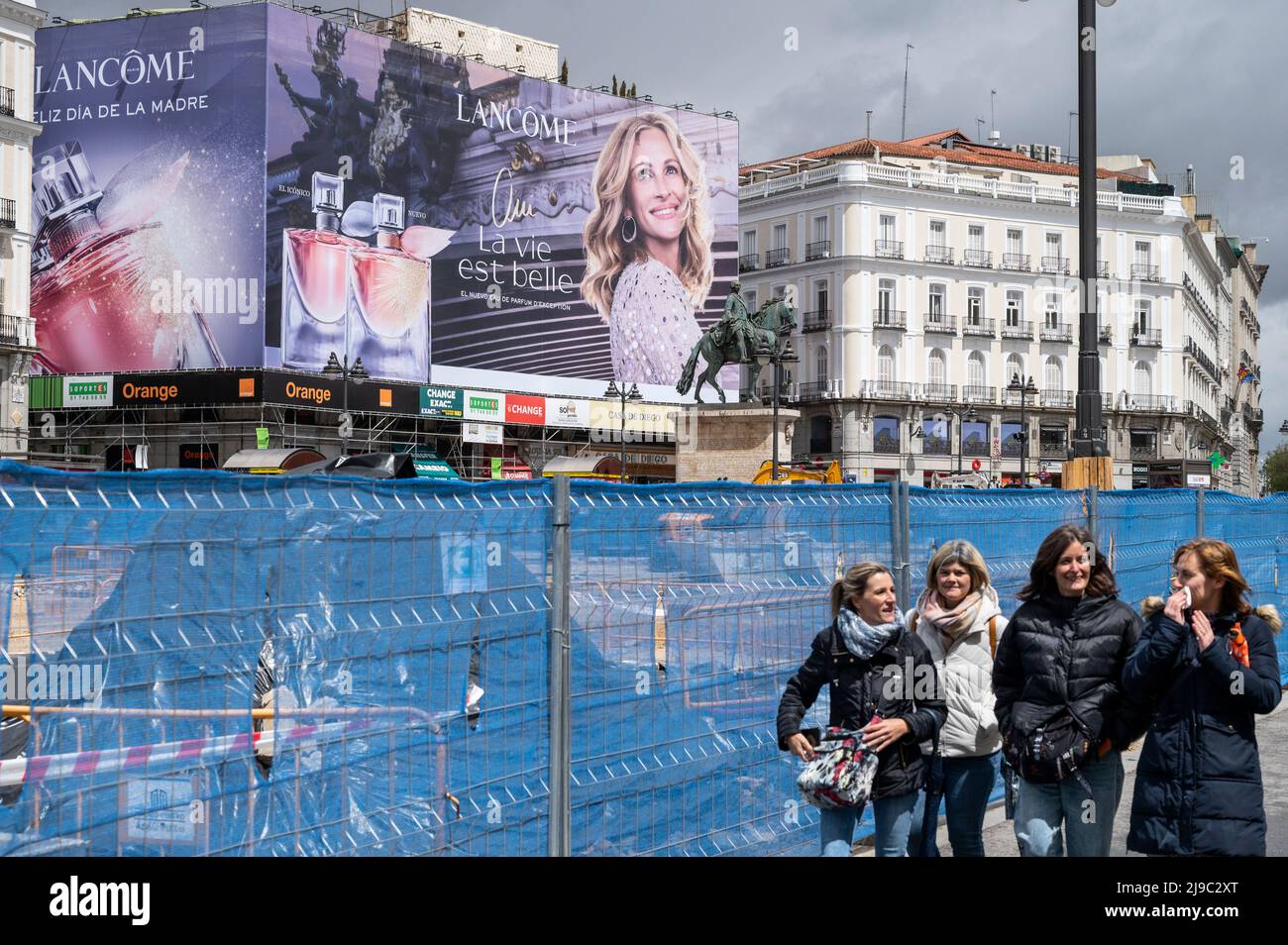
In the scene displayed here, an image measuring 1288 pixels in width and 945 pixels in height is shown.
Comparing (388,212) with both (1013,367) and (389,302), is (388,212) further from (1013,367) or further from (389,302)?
(1013,367)

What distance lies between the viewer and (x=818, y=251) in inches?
2825

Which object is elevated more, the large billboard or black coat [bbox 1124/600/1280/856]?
the large billboard

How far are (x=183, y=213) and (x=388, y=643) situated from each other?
1913 inches

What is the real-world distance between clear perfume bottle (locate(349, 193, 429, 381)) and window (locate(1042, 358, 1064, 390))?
111 feet

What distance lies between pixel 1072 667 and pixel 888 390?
66454mm

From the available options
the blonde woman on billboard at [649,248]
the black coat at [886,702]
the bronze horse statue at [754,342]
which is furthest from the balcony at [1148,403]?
the black coat at [886,702]

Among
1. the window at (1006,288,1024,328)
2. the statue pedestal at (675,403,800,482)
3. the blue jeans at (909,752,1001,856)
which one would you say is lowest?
the blue jeans at (909,752,1001,856)

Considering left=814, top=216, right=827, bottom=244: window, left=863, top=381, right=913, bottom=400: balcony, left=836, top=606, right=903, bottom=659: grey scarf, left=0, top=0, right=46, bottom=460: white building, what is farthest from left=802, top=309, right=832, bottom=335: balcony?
left=836, top=606, right=903, bottom=659: grey scarf

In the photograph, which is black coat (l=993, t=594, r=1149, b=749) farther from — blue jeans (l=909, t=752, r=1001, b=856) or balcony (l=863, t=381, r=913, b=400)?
balcony (l=863, t=381, r=913, b=400)

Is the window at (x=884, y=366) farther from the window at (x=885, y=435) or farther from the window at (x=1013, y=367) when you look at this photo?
the window at (x=1013, y=367)

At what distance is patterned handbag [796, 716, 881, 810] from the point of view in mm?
5082

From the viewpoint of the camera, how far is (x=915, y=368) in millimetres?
71625

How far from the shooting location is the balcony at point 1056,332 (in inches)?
2908
